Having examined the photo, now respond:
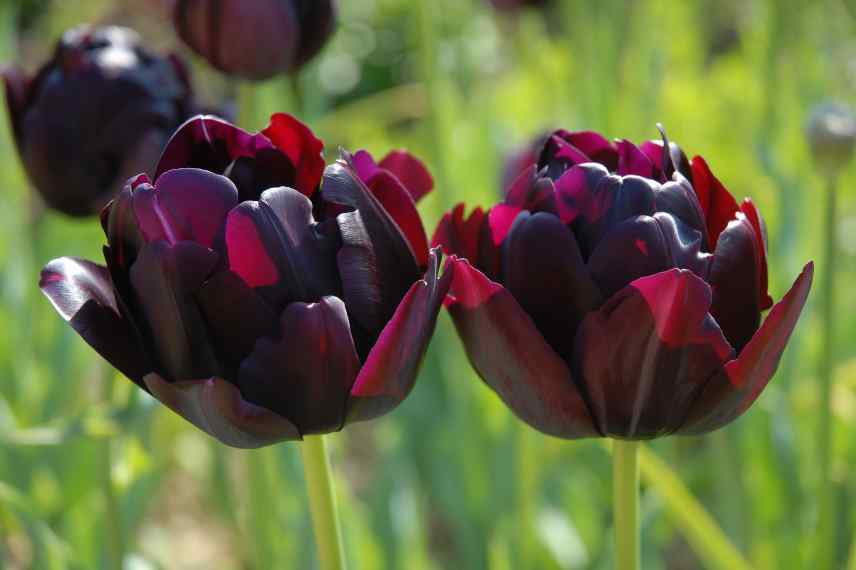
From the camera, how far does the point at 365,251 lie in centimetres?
41

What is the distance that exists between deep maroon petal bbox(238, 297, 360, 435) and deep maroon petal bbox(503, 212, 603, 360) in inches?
2.7

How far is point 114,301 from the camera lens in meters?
0.43

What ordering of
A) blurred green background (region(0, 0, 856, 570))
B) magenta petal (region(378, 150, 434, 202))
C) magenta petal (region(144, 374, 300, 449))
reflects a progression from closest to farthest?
magenta petal (region(144, 374, 300, 449))
magenta petal (region(378, 150, 434, 202))
blurred green background (region(0, 0, 856, 570))

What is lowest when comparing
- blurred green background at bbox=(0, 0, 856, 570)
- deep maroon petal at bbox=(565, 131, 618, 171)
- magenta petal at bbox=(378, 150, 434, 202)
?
blurred green background at bbox=(0, 0, 856, 570)

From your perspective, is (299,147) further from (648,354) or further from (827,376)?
(827,376)

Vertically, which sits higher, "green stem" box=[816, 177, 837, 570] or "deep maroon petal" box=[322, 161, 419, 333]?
"deep maroon petal" box=[322, 161, 419, 333]

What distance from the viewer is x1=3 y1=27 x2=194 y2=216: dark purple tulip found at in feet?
2.43

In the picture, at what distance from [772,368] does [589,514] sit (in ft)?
2.50

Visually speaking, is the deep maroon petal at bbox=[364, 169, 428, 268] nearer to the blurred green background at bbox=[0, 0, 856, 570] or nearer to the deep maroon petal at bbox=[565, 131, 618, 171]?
the deep maroon petal at bbox=[565, 131, 618, 171]

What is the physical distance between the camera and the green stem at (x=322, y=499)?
440 mm

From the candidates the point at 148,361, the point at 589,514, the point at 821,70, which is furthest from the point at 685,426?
the point at 821,70

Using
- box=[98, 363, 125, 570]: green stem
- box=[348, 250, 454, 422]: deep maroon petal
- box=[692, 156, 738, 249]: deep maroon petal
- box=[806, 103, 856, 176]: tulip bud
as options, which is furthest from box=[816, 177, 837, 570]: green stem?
box=[98, 363, 125, 570]: green stem

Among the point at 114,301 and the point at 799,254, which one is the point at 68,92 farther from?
the point at 799,254

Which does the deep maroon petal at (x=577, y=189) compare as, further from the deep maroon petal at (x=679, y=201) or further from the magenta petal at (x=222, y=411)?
the magenta petal at (x=222, y=411)
